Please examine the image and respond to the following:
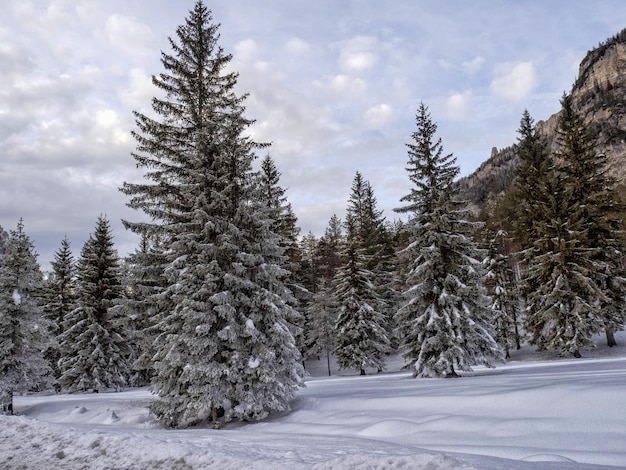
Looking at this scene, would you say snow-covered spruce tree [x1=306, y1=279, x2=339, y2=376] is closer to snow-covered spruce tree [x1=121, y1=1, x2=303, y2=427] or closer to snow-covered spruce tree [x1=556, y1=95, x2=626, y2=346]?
snow-covered spruce tree [x1=556, y1=95, x2=626, y2=346]

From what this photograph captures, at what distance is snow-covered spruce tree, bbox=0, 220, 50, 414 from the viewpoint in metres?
20.8

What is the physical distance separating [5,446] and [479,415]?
9.31m

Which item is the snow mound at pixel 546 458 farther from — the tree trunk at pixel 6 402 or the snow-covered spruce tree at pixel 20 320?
the snow-covered spruce tree at pixel 20 320

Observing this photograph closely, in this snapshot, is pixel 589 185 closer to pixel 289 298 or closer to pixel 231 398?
pixel 289 298

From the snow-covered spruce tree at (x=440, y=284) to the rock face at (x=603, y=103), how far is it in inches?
3914

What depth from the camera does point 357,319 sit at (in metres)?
31.2

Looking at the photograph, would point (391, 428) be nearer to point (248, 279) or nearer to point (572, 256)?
point (248, 279)

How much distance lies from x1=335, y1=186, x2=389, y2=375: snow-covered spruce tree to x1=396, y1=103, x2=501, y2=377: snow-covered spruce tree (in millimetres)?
10884

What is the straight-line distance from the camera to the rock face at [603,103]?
117875mm

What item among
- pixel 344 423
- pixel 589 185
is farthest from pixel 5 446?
pixel 589 185

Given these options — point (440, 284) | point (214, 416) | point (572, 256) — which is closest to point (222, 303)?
point (214, 416)

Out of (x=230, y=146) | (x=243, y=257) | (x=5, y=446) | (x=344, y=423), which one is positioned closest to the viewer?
(x=5, y=446)

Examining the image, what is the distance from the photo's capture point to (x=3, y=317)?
21.0 metres

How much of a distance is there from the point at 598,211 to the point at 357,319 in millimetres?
18107
